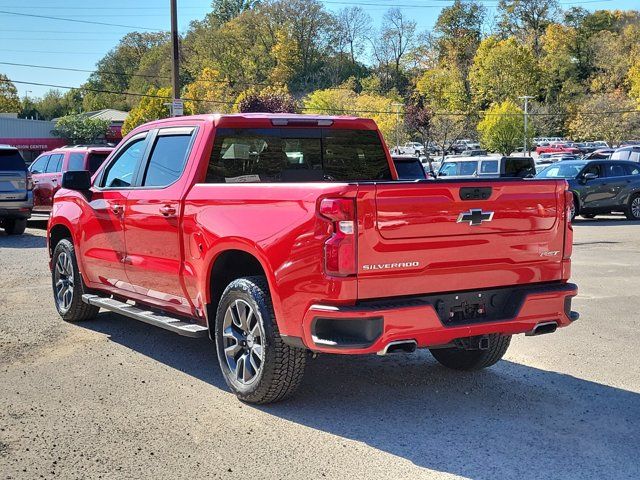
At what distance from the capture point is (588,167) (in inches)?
809

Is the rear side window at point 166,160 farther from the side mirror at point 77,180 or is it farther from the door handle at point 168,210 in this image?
the side mirror at point 77,180

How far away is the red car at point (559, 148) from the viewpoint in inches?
2923

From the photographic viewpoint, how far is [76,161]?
16.2 m

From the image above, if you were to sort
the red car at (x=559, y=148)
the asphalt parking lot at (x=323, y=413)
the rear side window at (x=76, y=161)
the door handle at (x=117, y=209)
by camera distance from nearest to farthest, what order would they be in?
the asphalt parking lot at (x=323, y=413)
the door handle at (x=117, y=209)
the rear side window at (x=76, y=161)
the red car at (x=559, y=148)

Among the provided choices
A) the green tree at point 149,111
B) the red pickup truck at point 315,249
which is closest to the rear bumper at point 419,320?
the red pickup truck at point 315,249

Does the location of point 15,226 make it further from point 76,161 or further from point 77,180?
point 77,180

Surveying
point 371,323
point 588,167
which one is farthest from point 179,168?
point 588,167

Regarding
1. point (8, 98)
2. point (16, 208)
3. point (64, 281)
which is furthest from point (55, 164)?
point (8, 98)

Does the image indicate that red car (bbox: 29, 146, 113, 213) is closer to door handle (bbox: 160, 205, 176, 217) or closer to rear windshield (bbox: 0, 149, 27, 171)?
rear windshield (bbox: 0, 149, 27, 171)

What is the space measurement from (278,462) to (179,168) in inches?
A: 105

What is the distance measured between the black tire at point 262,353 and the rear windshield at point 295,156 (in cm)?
113

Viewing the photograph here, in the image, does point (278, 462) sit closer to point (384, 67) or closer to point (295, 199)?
point (295, 199)

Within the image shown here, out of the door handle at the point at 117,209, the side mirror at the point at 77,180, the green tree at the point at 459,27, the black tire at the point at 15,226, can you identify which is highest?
the green tree at the point at 459,27

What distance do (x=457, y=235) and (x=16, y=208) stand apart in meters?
13.7
